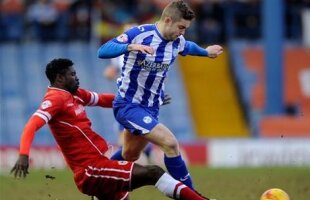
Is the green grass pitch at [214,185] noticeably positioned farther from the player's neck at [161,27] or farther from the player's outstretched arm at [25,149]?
the player's outstretched arm at [25,149]

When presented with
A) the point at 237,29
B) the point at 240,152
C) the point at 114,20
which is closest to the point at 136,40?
the point at 240,152

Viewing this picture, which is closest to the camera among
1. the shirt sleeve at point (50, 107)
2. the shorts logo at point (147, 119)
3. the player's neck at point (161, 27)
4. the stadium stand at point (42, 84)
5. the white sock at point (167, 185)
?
the shirt sleeve at point (50, 107)

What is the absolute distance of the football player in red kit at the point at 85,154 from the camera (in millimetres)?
10117

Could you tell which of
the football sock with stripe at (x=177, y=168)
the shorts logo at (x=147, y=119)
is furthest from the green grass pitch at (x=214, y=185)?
the shorts logo at (x=147, y=119)

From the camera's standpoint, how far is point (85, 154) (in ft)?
34.1

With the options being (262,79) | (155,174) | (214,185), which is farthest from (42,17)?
(155,174)

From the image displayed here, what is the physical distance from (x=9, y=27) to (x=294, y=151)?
856 centimetres

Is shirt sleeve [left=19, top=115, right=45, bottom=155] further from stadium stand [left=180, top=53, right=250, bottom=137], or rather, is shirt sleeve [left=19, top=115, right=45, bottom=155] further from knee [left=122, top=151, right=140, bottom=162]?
stadium stand [left=180, top=53, right=250, bottom=137]

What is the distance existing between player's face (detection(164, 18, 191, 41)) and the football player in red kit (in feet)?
3.67

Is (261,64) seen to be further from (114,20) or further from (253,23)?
(114,20)

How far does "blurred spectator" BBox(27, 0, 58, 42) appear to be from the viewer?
2603 centimetres

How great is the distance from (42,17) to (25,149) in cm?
1681

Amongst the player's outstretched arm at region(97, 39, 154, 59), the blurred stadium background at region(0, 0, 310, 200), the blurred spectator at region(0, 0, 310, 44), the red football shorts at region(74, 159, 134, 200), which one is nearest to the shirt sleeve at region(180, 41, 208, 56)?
the player's outstretched arm at region(97, 39, 154, 59)

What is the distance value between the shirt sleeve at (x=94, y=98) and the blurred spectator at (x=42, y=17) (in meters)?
14.8
